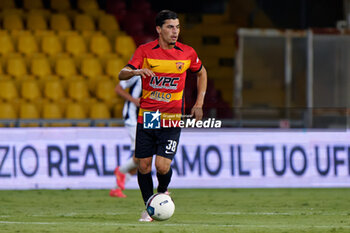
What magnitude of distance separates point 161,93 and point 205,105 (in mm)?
9021

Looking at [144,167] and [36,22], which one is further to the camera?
[36,22]

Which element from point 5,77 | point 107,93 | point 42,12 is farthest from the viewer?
point 42,12

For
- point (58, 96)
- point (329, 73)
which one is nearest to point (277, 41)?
point (329, 73)

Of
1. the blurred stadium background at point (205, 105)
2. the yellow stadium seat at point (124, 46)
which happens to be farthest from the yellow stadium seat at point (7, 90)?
the yellow stadium seat at point (124, 46)

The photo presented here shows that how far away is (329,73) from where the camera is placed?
1872cm

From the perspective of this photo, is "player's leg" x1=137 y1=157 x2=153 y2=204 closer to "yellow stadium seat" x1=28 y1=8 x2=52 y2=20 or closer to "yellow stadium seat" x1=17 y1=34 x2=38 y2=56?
"yellow stadium seat" x1=17 y1=34 x2=38 y2=56

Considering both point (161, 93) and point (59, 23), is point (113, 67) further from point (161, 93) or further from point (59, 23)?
point (161, 93)

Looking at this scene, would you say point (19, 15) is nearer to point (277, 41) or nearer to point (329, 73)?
point (277, 41)

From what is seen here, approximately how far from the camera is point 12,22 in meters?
17.2

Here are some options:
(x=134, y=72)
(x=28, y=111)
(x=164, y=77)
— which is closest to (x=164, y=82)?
(x=164, y=77)

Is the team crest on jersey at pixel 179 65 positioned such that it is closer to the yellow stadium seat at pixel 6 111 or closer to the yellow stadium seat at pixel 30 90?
the yellow stadium seat at pixel 6 111

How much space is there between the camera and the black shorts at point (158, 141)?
802 cm

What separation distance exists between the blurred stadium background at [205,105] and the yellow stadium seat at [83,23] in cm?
2

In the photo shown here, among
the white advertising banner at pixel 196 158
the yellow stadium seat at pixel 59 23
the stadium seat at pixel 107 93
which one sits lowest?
the white advertising banner at pixel 196 158
